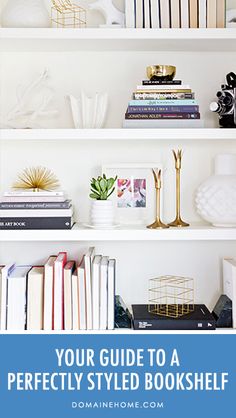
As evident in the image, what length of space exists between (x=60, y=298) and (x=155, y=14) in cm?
102

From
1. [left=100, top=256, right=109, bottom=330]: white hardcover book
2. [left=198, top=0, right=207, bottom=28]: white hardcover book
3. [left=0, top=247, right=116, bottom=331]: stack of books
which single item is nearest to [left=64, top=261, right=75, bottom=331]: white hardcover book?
[left=0, top=247, right=116, bottom=331]: stack of books

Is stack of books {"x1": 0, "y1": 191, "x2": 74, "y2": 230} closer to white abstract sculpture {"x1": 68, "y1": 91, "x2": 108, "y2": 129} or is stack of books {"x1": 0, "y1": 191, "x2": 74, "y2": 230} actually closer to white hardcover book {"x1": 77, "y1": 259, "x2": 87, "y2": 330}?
white hardcover book {"x1": 77, "y1": 259, "x2": 87, "y2": 330}

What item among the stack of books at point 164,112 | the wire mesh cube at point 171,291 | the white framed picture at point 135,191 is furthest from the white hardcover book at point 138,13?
the wire mesh cube at point 171,291

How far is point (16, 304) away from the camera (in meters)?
1.95

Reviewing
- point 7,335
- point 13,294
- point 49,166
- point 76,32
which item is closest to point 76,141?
point 49,166

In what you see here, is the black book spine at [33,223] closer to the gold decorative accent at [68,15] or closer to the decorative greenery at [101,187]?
the decorative greenery at [101,187]

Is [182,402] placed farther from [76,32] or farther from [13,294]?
[76,32]

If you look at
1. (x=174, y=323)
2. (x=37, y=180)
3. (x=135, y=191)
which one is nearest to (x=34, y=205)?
(x=37, y=180)

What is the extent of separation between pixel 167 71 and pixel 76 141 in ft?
1.32

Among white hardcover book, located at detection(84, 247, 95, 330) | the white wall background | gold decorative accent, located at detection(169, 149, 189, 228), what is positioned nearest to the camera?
white hardcover book, located at detection(84, 247, 95, 330)

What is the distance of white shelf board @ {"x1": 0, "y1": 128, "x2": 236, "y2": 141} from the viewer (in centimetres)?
194

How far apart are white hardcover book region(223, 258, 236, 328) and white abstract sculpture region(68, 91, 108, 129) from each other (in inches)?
26.3

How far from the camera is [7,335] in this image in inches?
77.2

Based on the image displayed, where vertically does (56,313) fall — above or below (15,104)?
below
